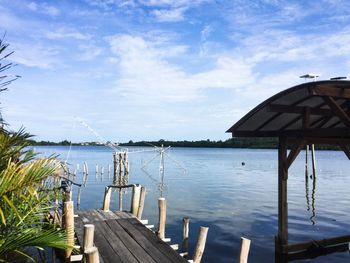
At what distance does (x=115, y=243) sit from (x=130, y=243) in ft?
1.32

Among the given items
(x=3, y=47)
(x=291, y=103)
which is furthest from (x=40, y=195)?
(x=291, y=103)

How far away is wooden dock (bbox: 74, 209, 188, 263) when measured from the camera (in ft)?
27.0

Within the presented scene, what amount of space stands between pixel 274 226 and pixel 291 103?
11.3 metres

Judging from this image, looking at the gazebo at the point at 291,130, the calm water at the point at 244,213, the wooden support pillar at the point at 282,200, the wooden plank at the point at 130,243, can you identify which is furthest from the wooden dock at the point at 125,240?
the gazebo at the point at 291,130

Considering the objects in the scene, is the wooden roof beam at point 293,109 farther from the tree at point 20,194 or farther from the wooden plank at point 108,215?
the wooden plank at point 108,215

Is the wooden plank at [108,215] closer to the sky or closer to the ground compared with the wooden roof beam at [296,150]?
closer to the ground

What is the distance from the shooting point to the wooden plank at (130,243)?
26.9 ft

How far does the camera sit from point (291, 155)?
36.6 ft

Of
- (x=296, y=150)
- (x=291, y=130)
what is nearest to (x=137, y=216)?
(x=296, y=150)

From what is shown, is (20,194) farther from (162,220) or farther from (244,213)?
(244,213)

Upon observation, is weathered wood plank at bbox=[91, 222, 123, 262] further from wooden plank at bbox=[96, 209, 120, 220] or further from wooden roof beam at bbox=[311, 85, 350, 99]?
wooden roof beam at bbox=[311, 85, 350, 99]

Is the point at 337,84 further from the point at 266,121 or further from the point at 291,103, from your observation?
the point at 266,121

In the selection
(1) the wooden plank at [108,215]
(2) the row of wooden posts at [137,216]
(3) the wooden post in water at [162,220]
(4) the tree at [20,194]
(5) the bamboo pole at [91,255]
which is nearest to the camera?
(4) the tree at [20,194]

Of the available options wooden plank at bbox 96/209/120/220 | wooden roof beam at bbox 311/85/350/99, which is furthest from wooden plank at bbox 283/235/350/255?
wooden plank at bbox 96/209/120/220
